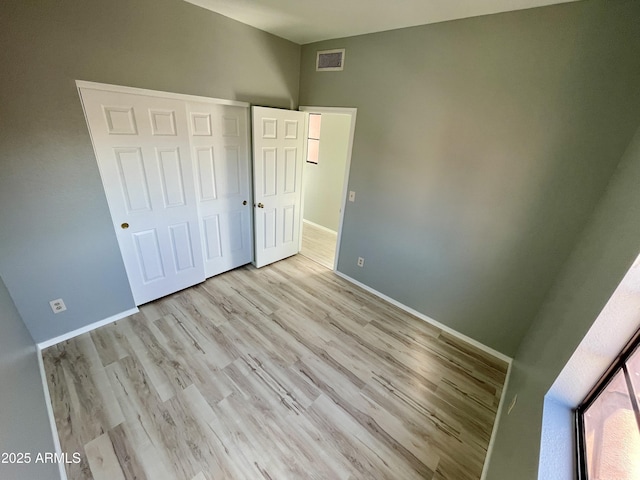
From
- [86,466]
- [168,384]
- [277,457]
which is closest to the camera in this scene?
[86,466]

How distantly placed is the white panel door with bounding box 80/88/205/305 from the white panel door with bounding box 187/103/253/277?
127 mm

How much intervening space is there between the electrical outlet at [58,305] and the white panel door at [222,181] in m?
1.20

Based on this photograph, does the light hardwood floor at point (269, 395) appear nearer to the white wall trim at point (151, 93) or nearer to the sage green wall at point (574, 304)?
the sage green wall at point (574, 304)

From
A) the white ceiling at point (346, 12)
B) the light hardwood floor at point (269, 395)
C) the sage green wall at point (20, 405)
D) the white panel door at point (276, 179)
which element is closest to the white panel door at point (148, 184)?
the light hardwood floor at point (269, 395)

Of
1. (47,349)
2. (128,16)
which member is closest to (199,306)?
(47,349)

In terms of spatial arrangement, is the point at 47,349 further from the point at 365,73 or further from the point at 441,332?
the point at 365,73

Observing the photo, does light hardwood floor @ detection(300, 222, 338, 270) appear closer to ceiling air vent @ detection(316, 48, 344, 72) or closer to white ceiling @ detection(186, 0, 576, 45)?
ceiling air vent @ detection(316, 48, 344, 72)

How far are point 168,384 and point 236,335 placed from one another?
590mm

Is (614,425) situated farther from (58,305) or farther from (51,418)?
(58,305)

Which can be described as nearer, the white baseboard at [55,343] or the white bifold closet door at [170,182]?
the white baseboard at [55,343]

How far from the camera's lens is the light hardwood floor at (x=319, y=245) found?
148 inches

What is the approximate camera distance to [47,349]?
79.4 inches

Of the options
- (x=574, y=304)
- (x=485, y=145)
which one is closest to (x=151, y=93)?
(x=485, y=145)

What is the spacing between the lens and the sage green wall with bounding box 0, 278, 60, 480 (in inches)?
35.4
